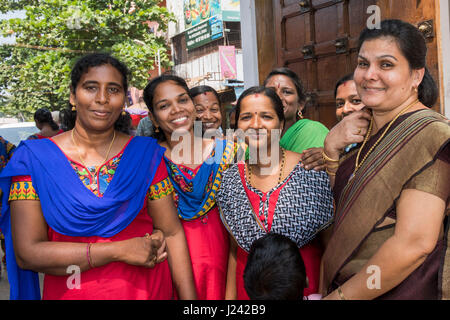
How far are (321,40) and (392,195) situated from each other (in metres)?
2.88

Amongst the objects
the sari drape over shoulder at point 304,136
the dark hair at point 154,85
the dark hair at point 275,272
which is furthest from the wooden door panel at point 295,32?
the dark hair at point 275,272

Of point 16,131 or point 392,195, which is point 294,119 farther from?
point 16,131

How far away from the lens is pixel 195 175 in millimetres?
2305

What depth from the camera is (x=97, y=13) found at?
13.7 metres

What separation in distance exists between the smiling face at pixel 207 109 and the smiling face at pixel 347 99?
987 mm

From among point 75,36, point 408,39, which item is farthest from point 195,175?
point 75,36

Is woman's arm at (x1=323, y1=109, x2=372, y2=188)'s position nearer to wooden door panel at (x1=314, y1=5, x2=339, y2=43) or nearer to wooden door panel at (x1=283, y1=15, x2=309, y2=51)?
wooden door panel at (x1=314, y1=5, x2=339, y2=43)

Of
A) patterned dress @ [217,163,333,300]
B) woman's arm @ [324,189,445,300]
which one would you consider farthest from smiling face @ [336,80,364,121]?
woman's arm @ [324,189,445,300]

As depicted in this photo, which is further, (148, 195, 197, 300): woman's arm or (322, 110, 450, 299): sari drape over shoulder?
(148, 195, 197, 300): woman's arm

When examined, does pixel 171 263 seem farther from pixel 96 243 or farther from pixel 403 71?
pixel 403 71

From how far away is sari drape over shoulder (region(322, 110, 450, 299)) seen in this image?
1.37 metres

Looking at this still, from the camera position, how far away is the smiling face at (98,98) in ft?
6.12

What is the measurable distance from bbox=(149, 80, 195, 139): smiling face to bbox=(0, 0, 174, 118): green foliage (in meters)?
11.4

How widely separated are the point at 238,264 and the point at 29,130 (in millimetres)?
14484
